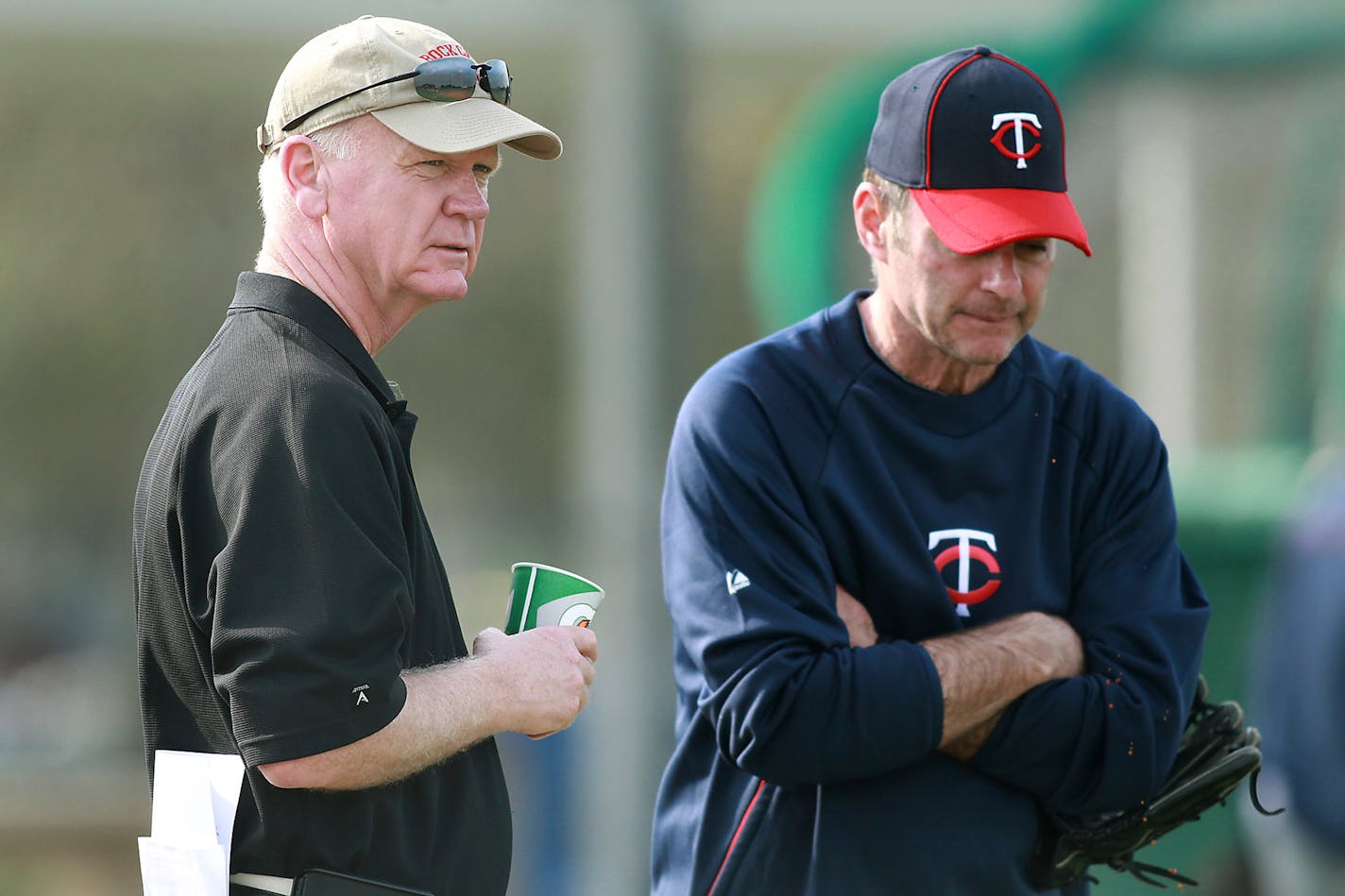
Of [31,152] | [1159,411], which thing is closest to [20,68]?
[31,152]

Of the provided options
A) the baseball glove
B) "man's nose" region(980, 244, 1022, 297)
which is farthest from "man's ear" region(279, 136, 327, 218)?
the baseball glove

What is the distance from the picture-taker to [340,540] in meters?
1.98

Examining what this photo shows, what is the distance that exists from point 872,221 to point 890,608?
677 millimetres

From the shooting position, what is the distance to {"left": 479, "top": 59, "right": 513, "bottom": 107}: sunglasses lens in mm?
2379

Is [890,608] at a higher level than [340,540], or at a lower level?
lower

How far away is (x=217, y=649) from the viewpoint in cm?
197

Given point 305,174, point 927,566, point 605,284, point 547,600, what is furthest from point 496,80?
point 605,284

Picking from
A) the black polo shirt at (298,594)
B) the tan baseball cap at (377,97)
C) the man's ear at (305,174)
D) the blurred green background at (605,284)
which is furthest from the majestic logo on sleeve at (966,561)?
the blurred green background at (605,284)

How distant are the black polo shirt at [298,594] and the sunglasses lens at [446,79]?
32 cm

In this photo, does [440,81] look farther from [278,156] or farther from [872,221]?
[872,221]

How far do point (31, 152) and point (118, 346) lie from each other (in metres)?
1.71

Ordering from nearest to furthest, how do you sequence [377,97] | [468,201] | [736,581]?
[377,97]
[468,201]
[736,581]

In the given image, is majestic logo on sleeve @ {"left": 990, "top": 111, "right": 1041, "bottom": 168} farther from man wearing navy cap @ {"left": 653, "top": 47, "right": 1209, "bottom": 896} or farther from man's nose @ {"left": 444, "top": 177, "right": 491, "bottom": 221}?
man's nose @ {"left": 444, "top": 177, "right": 491, "bottom": 221}

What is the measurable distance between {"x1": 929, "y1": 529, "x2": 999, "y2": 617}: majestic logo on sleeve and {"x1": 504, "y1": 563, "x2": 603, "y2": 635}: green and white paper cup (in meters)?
0.60
